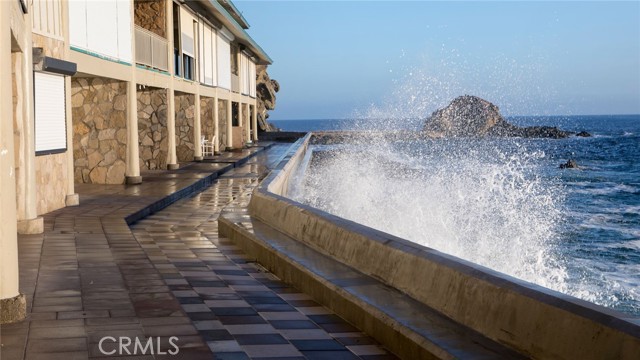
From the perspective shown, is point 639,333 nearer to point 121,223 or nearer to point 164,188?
point 121,223

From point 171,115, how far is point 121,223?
1117 cm

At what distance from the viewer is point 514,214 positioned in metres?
26.8

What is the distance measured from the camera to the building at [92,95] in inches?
245

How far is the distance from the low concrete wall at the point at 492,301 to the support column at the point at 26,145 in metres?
4.28

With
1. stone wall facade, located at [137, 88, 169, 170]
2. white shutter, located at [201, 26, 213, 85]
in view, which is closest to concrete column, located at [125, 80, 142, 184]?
stone wall facade, located at [137, 88, 169, 170]

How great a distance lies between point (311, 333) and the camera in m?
6.16

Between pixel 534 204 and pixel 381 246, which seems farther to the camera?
pixel 534 204

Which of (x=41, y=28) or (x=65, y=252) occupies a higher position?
(x=41, y=28)

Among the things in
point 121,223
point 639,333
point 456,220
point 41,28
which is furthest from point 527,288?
point 456,220

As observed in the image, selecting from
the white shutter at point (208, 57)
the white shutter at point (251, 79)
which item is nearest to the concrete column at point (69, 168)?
the white shutter at point (208, 57)

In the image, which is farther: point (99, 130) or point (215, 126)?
point (215, 126)

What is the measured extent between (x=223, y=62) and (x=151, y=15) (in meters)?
11.3

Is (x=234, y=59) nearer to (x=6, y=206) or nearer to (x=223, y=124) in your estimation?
(x=223, y=124)

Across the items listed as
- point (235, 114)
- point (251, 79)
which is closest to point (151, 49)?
point (235, 114)
